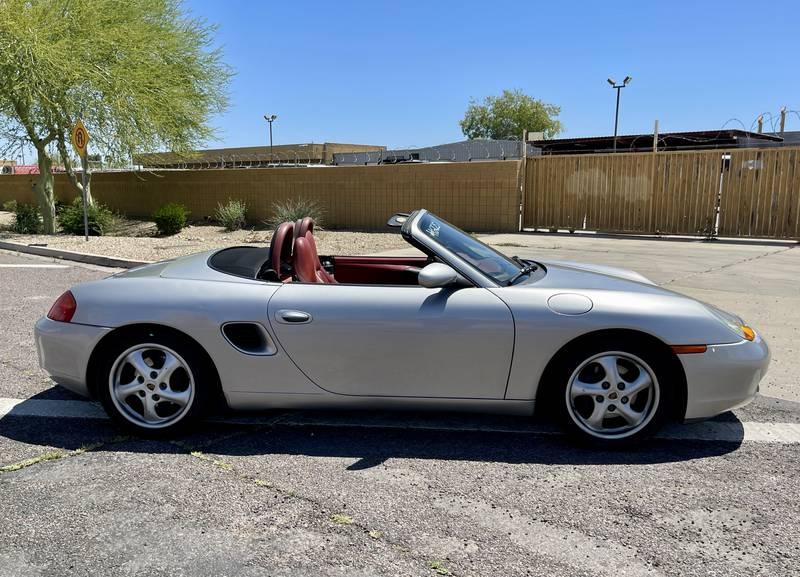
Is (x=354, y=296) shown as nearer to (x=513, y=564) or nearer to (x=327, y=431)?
(x=327, y=431)

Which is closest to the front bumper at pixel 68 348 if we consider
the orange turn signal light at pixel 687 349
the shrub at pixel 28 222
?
the orange turn signal light at pixel 687 349

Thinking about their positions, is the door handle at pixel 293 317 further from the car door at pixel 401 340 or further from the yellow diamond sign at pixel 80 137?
the yellow diamond sign at pixel 80 137

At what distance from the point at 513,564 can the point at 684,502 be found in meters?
1.04

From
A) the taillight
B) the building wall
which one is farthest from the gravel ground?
the taillight

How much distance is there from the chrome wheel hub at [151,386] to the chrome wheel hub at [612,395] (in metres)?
2.19

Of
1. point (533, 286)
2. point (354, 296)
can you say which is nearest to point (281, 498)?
point (354, 296)

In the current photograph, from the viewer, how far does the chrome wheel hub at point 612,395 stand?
3.64m

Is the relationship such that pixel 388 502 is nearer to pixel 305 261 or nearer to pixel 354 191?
pixel 305 261

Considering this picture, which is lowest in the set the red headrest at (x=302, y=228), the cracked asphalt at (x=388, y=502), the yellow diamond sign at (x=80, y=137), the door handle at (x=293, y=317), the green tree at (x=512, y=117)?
the cracked asphalt at (x=388, y=502)

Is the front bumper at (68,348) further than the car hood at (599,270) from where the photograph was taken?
No

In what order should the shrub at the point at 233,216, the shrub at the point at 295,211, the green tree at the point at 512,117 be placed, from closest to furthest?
the shrub at the point at 295,211 < the shrub at the point at 233,216 < the green tree at the point at 512,117

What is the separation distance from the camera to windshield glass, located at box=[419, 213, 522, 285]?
3965 mm

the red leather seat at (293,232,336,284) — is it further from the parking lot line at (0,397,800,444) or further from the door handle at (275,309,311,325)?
the parking lot line at (0,397,800,444)

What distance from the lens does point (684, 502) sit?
3.18 m
